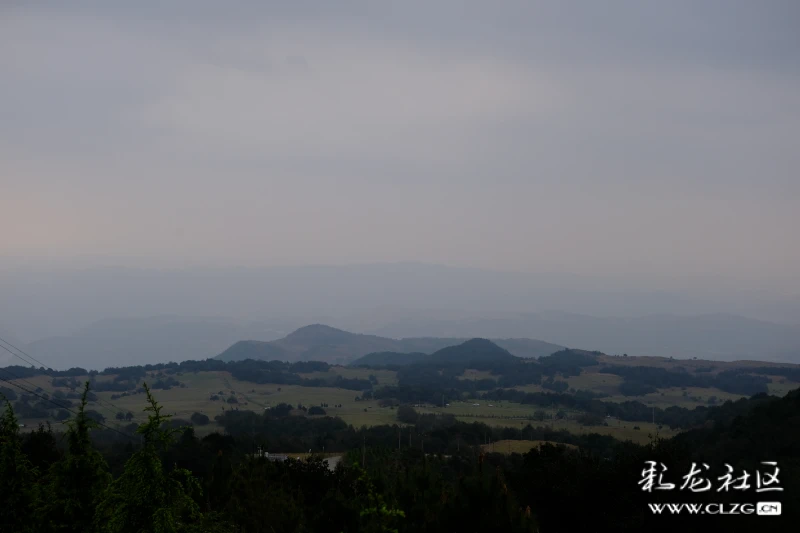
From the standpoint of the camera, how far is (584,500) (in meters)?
23.1

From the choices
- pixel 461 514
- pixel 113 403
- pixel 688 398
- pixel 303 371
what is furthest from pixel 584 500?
pixel 303 371

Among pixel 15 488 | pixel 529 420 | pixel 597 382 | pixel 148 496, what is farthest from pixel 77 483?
pixel 597 382

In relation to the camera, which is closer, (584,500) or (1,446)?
(1,446)

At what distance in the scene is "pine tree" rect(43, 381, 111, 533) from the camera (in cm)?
1085

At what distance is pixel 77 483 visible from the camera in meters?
11.2

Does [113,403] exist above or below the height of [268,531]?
below

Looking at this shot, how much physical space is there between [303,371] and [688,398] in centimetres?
9555

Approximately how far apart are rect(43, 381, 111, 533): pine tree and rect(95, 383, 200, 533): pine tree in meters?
1.25

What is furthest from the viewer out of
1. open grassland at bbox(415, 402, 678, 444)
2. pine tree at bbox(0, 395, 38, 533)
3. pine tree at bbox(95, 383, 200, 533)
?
open grassland at bbox(415, 402, 678, 444)

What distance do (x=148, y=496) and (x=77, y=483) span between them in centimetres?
262

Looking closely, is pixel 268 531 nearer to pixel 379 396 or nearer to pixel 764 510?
pixel 764 510

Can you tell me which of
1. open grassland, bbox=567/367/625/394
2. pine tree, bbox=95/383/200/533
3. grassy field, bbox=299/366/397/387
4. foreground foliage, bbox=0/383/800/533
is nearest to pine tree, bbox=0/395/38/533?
foreground foliage, bbox=0/383/800/533

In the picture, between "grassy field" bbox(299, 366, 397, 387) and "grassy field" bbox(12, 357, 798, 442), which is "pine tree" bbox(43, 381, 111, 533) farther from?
"grassy field" bbox(299, 366, 397, 387)

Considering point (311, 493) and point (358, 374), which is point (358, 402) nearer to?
point (358, 374)
